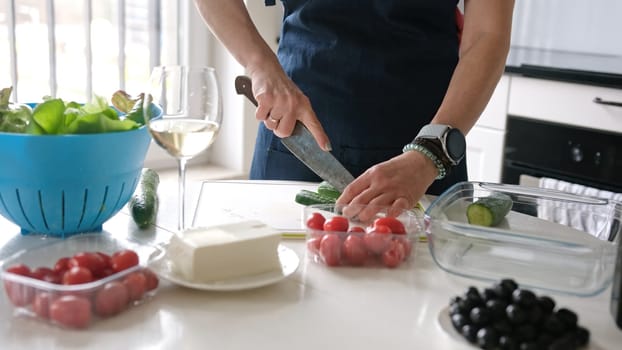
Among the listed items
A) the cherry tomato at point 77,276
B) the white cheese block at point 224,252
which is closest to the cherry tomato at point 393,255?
the white cheese block at point 224,252

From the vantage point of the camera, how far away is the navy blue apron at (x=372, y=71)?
1.35 metres

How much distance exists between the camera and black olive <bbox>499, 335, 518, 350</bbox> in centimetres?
66

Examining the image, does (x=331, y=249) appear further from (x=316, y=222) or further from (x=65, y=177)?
(x=65, y=177)

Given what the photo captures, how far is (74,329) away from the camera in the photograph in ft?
2.27

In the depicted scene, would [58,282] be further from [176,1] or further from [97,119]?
[176,1]

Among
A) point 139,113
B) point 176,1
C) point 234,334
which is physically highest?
point 176,1

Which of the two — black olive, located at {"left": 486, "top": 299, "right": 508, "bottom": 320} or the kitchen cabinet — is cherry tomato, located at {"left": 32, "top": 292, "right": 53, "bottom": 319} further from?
the kitchen cabinet

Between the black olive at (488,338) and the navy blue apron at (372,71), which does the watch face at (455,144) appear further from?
the black olive at (488,338)

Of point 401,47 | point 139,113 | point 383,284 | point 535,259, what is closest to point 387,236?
point 383,284

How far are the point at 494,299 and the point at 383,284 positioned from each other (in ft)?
0.56

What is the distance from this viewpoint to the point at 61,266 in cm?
74

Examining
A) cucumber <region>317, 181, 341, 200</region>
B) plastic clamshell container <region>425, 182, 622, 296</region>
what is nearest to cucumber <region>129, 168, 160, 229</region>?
cucumber <region>317, 181, 341, 200</region>

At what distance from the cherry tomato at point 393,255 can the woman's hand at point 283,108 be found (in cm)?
29

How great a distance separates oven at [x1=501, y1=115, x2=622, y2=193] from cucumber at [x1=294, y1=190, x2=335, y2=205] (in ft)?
4.23
